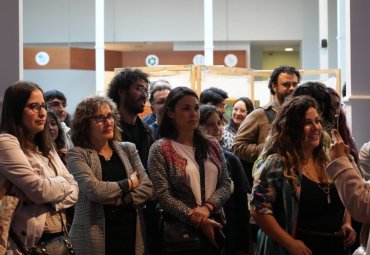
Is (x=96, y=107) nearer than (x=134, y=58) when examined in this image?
Yes

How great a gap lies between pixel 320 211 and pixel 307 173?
0.61ft

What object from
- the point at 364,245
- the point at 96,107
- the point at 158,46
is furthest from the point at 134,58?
the point at 364,245

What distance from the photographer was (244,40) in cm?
1587

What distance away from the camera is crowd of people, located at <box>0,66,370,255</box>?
3004 millimetres

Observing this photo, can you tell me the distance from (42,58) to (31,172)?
11.9 m

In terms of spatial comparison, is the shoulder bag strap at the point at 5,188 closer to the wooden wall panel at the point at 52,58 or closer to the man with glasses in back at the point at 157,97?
the man with glasses in back at the point at 157,97

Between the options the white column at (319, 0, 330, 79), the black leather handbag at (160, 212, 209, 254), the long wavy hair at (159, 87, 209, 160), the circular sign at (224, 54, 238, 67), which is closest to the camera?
the black leather handbag at (160, 212, 209, 254)

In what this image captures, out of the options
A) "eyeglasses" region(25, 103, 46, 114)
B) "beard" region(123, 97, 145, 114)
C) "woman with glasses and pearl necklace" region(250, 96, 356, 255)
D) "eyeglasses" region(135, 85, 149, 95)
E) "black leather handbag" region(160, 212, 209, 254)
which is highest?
"eyeglasses" region(135, 85, 149, 95)

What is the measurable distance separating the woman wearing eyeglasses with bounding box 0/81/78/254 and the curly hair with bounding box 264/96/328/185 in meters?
1.04

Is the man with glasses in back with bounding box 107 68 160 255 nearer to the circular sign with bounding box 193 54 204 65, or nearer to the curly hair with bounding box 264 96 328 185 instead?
the curly hair with bounding box 264 96 328 185

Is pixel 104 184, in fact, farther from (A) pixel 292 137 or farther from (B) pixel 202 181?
(A) pixel 292 137

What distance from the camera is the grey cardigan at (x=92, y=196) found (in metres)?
3.45

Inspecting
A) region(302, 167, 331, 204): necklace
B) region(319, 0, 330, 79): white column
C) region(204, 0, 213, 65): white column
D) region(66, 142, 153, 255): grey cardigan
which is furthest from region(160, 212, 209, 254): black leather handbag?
region(319, 0, 330, 79): white column

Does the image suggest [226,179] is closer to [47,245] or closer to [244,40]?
[47,245]
